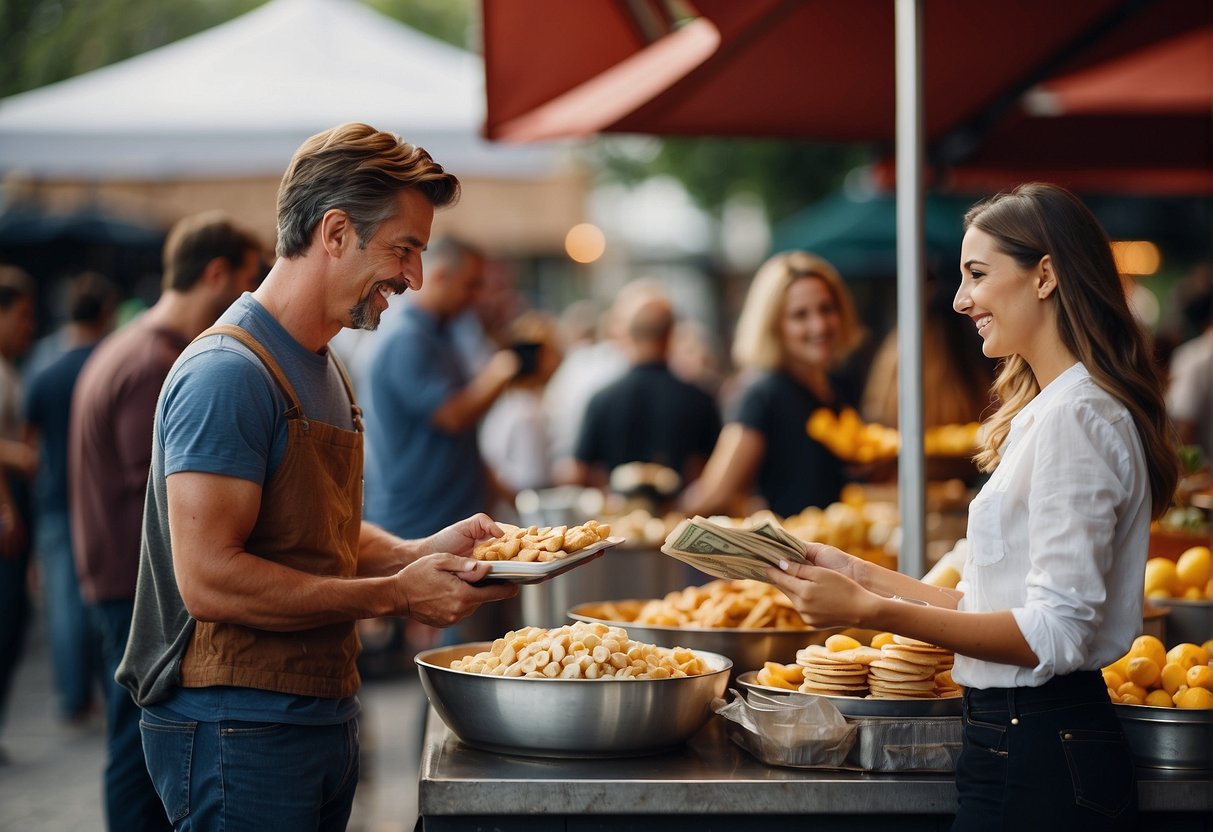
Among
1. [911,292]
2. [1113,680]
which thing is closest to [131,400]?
[911,292]

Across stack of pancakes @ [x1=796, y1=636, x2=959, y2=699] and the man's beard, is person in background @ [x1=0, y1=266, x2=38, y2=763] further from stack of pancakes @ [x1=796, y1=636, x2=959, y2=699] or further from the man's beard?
stack of pancakes @ [x1=796, y1=636, x2=959, y2=699]

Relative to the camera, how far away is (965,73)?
5.13 meters

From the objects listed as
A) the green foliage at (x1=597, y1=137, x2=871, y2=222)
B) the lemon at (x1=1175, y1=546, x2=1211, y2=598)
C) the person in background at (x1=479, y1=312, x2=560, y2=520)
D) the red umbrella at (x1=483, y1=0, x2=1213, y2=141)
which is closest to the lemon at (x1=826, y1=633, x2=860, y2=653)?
the lemon at (x1=1175, y1=546, x2=1211, y2=598)

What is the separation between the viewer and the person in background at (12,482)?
6750 mm

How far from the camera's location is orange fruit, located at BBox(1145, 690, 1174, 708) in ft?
9.02

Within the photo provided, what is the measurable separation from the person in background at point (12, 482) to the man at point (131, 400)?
8.14ft

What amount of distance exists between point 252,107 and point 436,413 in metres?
1.96

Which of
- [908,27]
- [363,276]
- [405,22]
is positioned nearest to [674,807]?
[363,276]

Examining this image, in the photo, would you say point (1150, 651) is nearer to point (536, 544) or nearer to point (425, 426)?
point (536, 544)

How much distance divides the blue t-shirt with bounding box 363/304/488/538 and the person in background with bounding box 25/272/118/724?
6.44 feet

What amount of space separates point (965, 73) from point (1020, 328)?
9.95 ft

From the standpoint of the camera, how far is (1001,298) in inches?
95.0

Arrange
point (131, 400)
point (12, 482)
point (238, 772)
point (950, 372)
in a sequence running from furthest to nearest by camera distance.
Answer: point (12, 482), point (950, 372), point (131, 400), point (238, 772)

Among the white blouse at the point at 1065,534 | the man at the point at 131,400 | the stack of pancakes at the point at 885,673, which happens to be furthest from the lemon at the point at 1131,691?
the man at the point at 131,400
